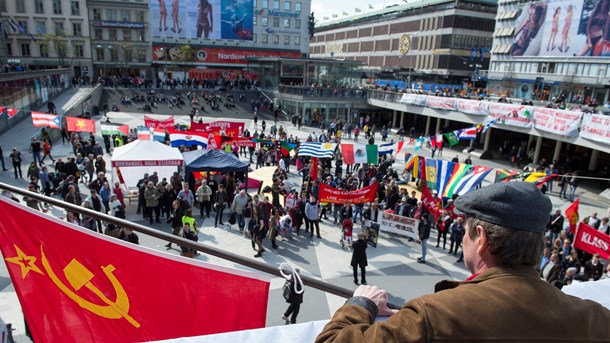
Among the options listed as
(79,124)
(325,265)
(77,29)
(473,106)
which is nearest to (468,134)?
(473,106)

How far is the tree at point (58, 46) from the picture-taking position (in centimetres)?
5622

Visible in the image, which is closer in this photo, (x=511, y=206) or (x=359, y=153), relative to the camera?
(x=511, y=206)

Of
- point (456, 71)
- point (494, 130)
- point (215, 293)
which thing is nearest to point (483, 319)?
point (215, 293)

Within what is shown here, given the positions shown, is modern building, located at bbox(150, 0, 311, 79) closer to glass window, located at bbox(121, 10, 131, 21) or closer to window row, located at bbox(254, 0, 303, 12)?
window row, located at bbox(254, 0, 303, 12)

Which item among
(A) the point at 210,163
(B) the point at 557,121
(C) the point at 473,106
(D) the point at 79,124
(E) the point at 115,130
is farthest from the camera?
(C) the point at 473,106

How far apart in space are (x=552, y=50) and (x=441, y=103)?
84.6 feet

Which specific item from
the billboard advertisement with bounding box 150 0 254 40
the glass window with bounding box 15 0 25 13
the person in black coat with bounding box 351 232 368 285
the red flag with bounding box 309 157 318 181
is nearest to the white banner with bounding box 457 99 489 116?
the red flag with bounding box 309 157 318 181

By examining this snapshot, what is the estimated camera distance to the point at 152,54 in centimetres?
6388

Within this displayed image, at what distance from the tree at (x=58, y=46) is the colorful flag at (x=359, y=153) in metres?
53.1

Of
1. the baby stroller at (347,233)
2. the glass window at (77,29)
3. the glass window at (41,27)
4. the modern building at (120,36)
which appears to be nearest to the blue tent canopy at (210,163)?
the baby stroller at (347,233)

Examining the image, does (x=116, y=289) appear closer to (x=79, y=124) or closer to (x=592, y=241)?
(x=592, y=241)

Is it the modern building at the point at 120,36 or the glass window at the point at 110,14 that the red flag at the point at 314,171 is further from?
the glass window at the point at 110,14

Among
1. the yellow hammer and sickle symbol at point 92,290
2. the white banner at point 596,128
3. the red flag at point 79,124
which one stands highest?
the yellow hammer and sickle symbol at point 92,290

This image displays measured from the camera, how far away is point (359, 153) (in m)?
20.4
